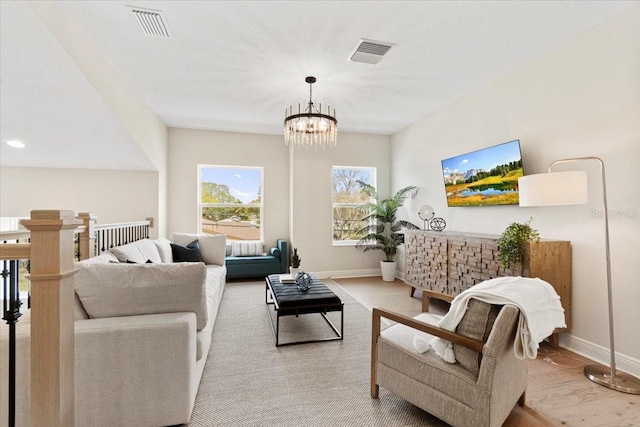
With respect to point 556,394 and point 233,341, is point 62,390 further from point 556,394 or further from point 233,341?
point 556,394

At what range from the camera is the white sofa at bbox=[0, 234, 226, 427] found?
1.55 m

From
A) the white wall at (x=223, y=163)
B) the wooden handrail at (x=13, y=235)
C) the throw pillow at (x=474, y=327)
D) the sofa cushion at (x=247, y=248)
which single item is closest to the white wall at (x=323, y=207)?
the white wall at (x=223, y=163)

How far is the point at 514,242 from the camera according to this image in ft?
9.18

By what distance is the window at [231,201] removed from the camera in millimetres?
5820

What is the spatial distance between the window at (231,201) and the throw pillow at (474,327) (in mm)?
4864

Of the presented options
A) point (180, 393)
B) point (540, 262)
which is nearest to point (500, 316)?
point (540, 262)

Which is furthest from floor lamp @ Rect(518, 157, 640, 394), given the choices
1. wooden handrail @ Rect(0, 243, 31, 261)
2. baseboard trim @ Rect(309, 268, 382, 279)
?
baseboard trim @ Rect(309, 268, 382, 279)

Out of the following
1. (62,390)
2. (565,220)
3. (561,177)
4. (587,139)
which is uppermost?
(587,139)

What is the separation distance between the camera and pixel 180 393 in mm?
1711

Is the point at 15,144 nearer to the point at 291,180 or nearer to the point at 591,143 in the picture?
the point at 291,180

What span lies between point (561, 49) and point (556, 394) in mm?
3035

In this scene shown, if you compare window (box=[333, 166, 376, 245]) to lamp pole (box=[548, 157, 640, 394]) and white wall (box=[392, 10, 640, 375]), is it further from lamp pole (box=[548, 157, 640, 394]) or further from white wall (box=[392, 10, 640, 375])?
lamp pole (box=[548, 157, 640, 394])

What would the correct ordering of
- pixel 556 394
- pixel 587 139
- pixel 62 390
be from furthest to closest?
1. pixel 587 139
2. pixel 556 394
3. pixel 62 390

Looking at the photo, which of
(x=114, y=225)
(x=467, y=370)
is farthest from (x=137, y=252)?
(x=467, y=370)
